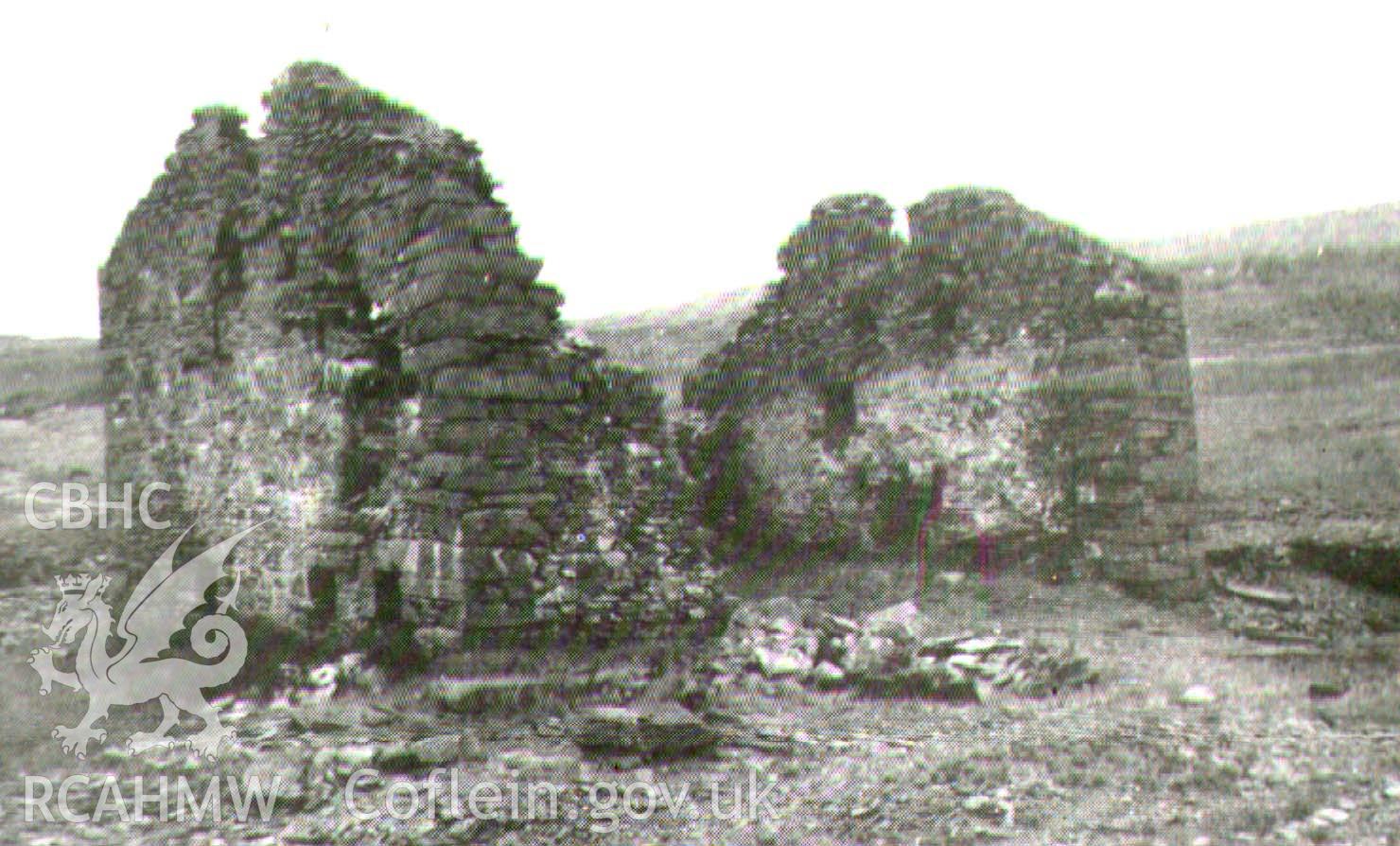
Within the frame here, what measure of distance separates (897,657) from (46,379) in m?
20.9

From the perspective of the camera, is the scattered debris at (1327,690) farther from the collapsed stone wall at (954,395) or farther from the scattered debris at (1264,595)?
the collapsed stone wall at (954,395)

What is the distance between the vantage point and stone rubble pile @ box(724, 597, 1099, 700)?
308 inches

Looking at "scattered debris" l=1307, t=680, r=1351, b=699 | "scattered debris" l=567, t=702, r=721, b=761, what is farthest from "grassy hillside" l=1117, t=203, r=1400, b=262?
"scattered debris" l=567, t=702, r=721, b=761

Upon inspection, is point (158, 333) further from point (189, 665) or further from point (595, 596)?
point (595, 596)

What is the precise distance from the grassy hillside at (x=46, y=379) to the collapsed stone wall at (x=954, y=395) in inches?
480

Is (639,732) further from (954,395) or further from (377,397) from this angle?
(954,395)

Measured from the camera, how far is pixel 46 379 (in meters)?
23.2

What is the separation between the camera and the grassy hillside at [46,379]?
21312 mm

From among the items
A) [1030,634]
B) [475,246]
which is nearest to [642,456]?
[475,246]

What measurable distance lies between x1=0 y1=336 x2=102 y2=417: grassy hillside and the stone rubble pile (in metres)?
14.7
